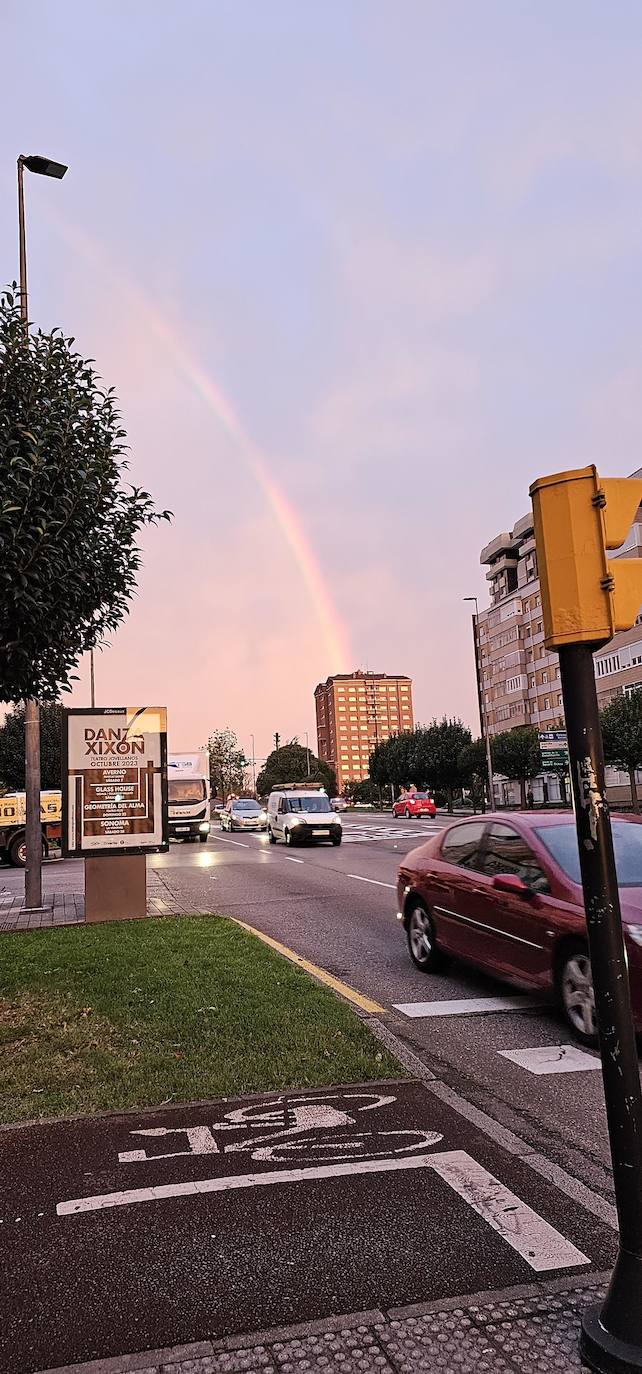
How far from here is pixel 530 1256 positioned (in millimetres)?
3104

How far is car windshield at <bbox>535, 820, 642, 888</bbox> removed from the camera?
616 centimetres

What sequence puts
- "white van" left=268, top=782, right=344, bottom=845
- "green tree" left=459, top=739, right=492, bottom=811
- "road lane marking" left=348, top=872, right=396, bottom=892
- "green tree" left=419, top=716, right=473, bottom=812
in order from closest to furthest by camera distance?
"road lane marking" left=348, top=872, right=396, bottom=892, "white van" left=268, top=782, right=344, bottom=845, "green tree" left=459, top=739, right=492, bottom=811, "green tree" left=419, top=716, right=473, bottom=812

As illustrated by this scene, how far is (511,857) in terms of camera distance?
701 centimetres

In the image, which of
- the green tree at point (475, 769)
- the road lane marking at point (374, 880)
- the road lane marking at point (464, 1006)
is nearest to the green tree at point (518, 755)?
the green tree at point (475, 769)

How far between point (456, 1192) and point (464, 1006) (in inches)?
137

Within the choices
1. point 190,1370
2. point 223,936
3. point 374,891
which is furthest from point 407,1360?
point 374,891

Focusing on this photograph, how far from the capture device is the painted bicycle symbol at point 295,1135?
405cm

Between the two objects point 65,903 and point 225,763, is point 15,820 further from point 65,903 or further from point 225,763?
point 225,763

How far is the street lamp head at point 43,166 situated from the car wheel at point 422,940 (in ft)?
38.1

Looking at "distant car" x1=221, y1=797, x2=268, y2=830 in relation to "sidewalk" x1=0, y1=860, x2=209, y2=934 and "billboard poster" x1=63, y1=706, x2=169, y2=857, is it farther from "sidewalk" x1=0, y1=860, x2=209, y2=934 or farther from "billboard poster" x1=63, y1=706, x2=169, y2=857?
"billboard poster" x1=63, y1=706, x2=169, y2=857

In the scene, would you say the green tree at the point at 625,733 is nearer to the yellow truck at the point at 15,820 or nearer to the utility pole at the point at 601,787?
the yellow truck at the point at 15,820

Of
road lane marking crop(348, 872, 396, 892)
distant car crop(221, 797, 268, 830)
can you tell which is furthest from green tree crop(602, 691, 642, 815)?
road lane marking crop(348, 872, 396, 892)

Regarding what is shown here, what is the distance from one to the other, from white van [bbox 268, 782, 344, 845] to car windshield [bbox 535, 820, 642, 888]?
2228 centimetres

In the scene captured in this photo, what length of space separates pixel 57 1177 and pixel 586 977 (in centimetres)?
346
